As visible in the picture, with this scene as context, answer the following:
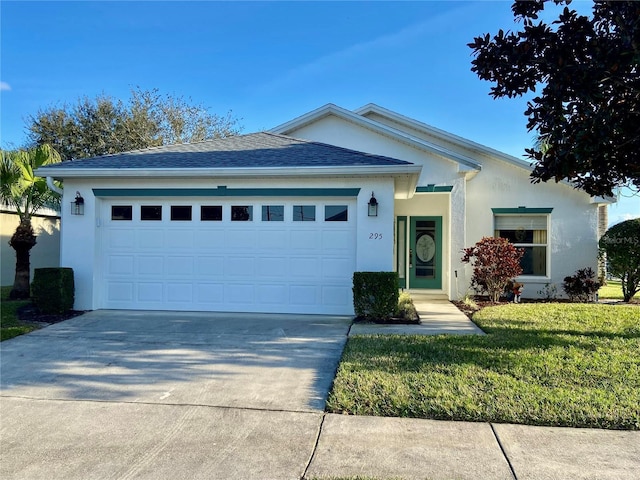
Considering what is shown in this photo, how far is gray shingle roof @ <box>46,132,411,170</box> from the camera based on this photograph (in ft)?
30.4

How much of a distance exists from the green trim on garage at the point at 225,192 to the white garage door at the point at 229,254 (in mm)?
164

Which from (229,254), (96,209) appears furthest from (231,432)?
(96,209)

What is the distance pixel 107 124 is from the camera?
25.1 metres

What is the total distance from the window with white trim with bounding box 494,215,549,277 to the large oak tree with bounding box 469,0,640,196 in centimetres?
652

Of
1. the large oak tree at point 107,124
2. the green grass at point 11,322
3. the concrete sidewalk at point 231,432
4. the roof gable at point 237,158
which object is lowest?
the concrete sidewalk at point 231,432

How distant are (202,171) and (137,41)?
7514mm

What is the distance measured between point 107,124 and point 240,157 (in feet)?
62.4

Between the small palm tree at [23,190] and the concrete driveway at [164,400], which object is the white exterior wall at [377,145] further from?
the small palm tree at [23,190]

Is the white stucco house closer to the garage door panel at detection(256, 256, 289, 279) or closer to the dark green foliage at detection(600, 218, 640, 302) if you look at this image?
the garage door panel at detection(256, 256, 289, 279)

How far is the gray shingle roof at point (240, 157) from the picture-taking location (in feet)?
30.4

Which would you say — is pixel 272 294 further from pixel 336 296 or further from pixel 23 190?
pixel 23 190

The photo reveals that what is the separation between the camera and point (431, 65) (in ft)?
42.2

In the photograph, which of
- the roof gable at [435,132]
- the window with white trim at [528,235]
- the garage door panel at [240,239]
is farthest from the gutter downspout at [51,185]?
the window with white trim at [528,235]

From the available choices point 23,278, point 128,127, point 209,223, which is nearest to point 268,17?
point 209,223
